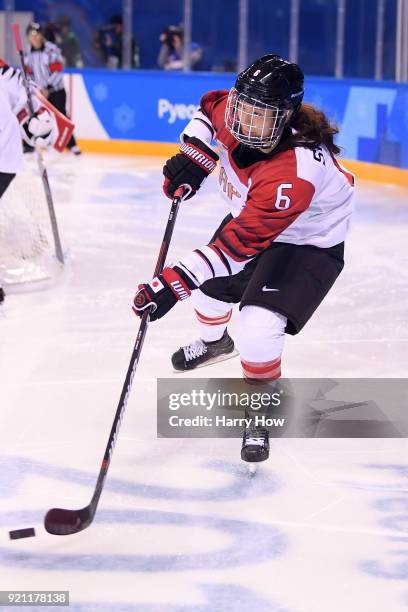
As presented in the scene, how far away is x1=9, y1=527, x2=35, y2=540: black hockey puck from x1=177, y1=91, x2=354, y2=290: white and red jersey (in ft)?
2.17

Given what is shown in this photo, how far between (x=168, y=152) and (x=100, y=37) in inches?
97.5

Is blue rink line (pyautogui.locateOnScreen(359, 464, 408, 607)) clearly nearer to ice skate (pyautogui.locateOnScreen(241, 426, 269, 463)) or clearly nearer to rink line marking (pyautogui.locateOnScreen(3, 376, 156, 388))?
ice skate (pyautogui.locateOnScreen(241, 426, 269, 463))

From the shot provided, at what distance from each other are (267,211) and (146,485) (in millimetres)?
682

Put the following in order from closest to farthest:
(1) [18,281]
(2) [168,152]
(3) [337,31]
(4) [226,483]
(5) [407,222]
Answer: (4) [226,483], (1) [18,281], (5) [407,222], (2) [168,152], (3) [337,31]

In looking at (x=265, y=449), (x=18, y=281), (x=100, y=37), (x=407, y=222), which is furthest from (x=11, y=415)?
(x=100, y=37)

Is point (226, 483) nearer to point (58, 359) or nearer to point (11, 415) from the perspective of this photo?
point (11, 415)

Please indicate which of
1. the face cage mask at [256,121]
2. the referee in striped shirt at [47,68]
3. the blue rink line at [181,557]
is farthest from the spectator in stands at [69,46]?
the blue rink line at [181,557]

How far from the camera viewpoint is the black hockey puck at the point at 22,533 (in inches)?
82.8

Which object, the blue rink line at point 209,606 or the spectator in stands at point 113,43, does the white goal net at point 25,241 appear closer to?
the blue rink line at point 209,606

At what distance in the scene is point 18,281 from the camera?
4375 mm

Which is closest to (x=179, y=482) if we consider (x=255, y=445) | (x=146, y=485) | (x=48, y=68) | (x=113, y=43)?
(x=146, y=485)

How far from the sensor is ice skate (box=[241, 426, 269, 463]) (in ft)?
8.22

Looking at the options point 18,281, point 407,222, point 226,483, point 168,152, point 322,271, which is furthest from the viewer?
point 168,152

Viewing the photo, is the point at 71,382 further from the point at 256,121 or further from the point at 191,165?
the point at 256,121
